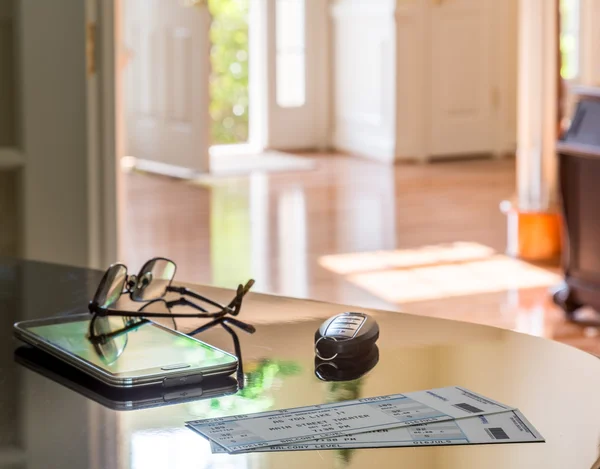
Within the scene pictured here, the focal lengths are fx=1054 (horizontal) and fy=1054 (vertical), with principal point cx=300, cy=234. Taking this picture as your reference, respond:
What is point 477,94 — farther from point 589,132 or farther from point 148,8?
point 589,132

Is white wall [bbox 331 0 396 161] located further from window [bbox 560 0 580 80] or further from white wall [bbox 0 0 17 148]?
white wall [bbox 0 0 17 148]

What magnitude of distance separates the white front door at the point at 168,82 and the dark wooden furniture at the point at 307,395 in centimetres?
522

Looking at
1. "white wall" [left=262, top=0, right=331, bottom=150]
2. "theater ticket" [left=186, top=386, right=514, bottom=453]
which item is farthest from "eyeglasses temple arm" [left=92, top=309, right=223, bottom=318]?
"white wall" [left=262, top=0, right=331, bottom=150]

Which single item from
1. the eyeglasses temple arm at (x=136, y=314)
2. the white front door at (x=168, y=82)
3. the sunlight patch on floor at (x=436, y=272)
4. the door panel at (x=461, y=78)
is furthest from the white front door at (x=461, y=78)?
the eyeglasses temple arm at (x=136, y=314)

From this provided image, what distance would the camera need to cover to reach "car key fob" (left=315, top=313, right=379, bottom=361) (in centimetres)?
97

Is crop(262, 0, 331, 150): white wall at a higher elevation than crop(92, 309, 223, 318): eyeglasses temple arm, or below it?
higher

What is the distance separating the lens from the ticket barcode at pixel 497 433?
786mm

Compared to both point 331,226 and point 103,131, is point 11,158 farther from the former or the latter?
point 331,226

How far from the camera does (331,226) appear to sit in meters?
5.09

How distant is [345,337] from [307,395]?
98 millimetres

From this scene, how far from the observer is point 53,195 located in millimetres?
2121

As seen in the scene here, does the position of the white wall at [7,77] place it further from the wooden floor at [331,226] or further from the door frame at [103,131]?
the wooden floor at [331,226]

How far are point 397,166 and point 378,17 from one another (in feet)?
3.39

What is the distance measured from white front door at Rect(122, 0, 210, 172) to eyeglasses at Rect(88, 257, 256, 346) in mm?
5103
